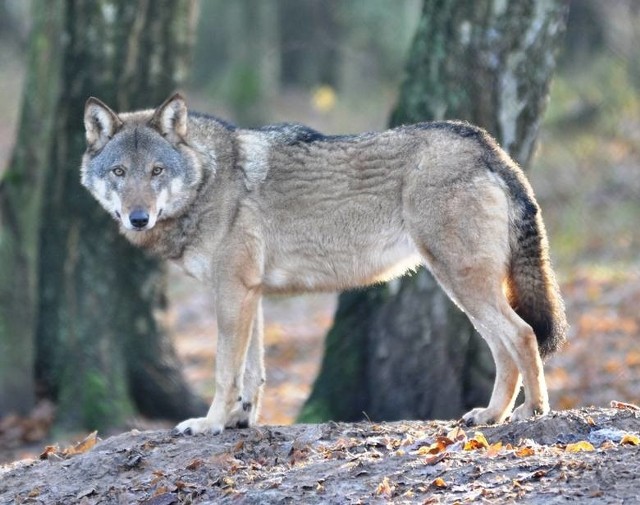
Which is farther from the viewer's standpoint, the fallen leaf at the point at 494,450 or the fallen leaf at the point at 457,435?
the fallen leaf at the point at 457,435

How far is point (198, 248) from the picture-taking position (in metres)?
7.57

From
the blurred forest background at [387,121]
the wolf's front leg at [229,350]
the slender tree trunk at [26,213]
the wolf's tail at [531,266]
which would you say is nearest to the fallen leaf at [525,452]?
the wolf's tail at [531,266]

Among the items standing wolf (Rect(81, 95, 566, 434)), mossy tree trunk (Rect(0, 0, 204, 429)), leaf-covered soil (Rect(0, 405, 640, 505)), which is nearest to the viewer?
leaf-covered soil (Rect(0, 405, 640, 505))

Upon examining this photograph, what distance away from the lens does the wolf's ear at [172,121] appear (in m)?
7.68

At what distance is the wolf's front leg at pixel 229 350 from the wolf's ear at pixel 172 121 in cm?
121

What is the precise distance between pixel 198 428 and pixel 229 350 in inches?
22.3

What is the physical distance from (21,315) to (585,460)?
22.1ft

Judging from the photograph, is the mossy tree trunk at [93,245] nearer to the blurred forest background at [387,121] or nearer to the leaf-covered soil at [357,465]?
the blurred forest background at [387,121]

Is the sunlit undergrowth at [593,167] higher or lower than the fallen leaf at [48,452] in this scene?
higher

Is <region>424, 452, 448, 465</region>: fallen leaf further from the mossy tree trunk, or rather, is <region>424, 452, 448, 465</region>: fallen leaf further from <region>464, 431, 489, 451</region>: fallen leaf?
the mossy tree trunk

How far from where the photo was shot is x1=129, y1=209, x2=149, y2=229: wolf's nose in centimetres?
726

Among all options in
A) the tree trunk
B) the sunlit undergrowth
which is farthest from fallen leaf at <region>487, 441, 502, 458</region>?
the sunlit undergrowth

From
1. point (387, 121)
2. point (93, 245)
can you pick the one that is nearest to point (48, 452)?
point (93, 245)

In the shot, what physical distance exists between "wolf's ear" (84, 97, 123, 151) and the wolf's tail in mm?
2700
